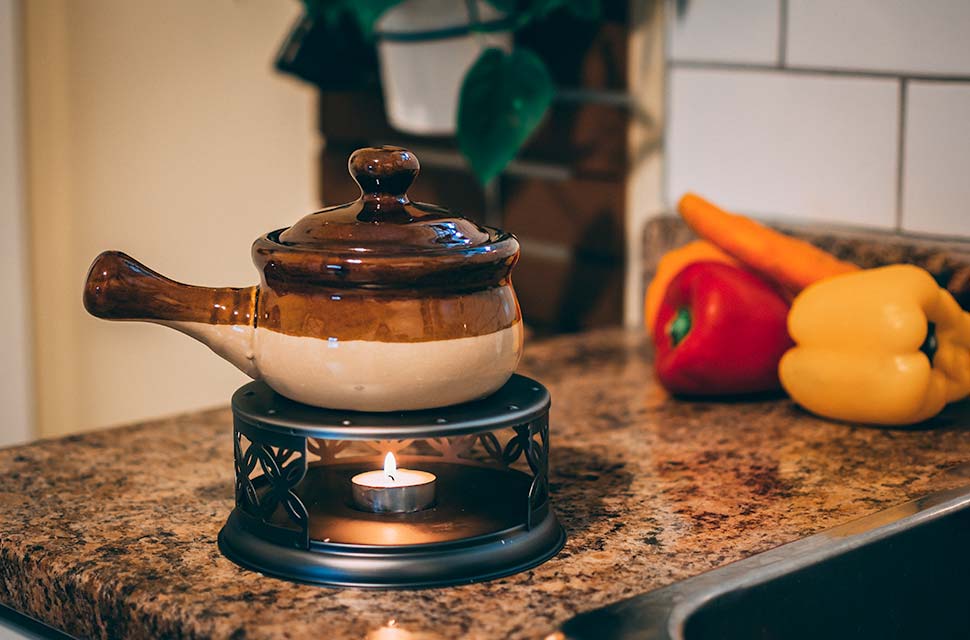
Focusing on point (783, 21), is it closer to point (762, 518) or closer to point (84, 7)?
point (762, 518)

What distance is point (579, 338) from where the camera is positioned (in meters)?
1.43

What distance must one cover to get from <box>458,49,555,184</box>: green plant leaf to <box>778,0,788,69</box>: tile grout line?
25 cm

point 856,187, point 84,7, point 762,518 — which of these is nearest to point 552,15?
point 856,187

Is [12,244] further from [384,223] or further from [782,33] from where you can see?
[384,223]

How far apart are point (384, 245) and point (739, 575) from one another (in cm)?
29

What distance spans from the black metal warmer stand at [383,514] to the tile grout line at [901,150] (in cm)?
58

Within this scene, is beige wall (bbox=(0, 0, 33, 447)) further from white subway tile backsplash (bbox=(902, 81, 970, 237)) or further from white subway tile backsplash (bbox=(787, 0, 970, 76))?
white subway tile backsplash (bbox=(902, 81, 970, 237))

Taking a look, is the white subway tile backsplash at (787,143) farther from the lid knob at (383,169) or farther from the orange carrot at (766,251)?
the lid knob at (383,169)

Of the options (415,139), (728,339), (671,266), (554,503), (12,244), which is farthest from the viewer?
(12,244)

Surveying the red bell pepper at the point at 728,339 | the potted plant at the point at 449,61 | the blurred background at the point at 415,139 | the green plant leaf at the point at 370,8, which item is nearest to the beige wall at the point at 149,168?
the blurred background at the point at 415,139

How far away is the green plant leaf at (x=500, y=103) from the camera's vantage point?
1.36m

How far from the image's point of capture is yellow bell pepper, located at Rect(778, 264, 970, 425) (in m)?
1.03

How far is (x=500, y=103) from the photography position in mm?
1369

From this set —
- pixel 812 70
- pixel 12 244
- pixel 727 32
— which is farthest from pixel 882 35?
pixel 12 244
